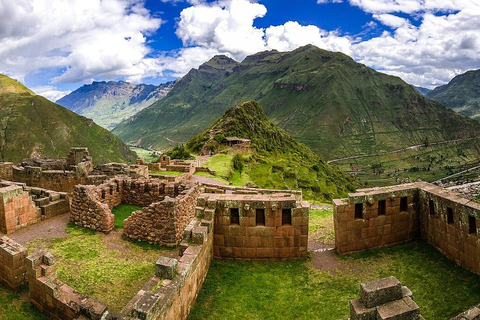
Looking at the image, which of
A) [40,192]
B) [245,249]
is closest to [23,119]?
[40,192]

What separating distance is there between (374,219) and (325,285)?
396 cm

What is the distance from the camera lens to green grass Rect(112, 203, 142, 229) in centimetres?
1841

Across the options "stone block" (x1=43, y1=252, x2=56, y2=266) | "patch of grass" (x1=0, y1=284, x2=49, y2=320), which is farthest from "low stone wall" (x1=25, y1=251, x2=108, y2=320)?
"patch of grass" (x1=0, y1=284, x2=49, y2=320)

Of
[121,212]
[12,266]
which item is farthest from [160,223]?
[12,266]

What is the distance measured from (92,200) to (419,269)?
598 inches

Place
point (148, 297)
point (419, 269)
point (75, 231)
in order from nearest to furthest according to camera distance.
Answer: point (148, 297) < point (419, 269) < point (75, 231)

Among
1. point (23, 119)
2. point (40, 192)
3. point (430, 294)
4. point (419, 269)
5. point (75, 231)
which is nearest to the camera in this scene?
point (430, 294)

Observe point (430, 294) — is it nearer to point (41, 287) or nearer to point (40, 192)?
point (41, 287)

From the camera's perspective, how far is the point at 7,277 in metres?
12.0

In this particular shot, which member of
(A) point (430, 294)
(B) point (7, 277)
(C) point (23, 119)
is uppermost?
(C) point (23, 119)

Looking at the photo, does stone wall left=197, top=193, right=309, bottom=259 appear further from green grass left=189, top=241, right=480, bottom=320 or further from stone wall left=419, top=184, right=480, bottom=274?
stone wall left=419, top=184, right=480, bottom=274

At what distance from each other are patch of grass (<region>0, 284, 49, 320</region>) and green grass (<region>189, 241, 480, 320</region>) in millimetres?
4980

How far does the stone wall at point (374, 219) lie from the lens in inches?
590

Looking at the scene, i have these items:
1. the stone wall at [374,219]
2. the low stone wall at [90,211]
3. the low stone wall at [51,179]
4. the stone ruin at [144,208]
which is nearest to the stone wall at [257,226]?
the stone wall at [374,219]
